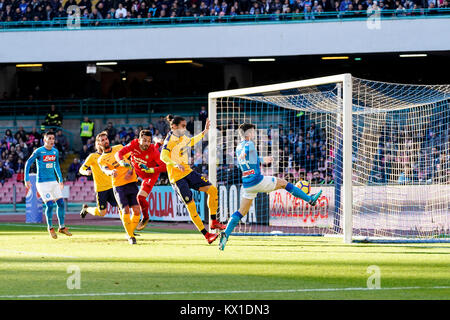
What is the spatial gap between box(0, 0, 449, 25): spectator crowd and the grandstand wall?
560mm

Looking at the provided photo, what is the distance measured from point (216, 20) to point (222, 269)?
25.8 m

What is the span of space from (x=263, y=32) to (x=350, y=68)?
660 cm

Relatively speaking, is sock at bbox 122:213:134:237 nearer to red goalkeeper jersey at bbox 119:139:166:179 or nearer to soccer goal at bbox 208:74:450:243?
red goalkeeper jersey at bbox 119:139:166:179

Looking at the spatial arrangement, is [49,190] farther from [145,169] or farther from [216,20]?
[216,20]

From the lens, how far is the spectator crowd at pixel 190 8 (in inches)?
1323

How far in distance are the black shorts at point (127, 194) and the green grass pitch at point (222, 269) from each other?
782mm

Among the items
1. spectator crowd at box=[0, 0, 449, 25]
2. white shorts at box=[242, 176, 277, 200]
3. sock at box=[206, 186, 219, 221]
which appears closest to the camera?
white shorts at box=[242, 176, 277, 200]

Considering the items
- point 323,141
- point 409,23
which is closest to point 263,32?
point 409,23

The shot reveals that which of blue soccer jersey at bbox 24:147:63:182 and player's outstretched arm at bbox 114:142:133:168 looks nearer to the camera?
player's outstretched arm at bbox 114:142:133:168

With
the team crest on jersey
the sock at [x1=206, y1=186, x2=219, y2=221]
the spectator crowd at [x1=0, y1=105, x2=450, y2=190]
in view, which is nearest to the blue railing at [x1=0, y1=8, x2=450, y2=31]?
the spectator crowd at [x1=0, y1=105, x2=450, y2=190]

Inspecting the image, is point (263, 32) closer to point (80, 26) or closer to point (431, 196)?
point (80, 26)

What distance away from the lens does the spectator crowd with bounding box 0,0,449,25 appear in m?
33.6
